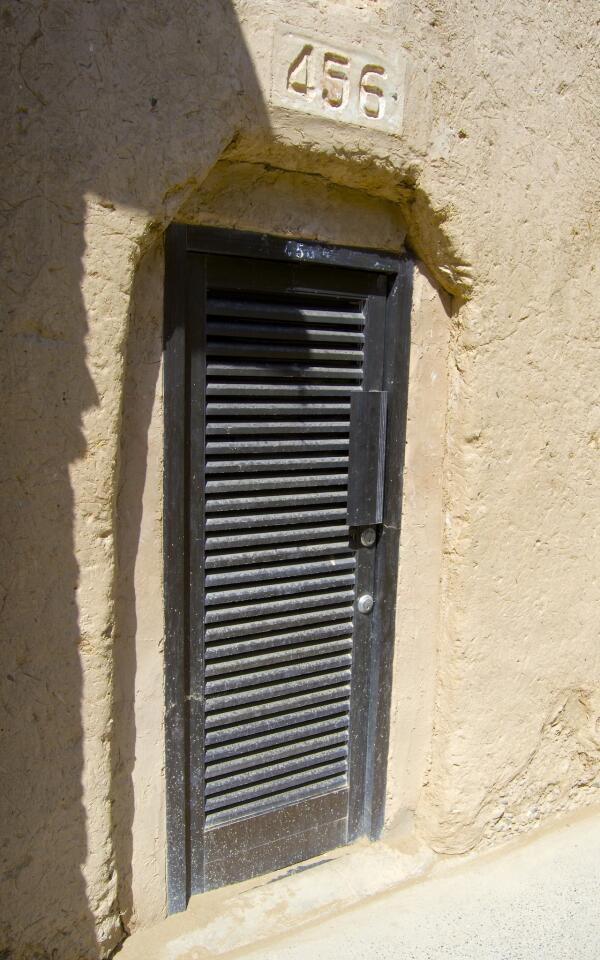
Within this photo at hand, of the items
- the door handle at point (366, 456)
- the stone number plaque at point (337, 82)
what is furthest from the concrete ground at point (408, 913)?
the stone number plaque at point (337, 82)

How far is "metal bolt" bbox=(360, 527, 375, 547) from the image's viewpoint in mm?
2512

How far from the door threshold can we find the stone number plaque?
8.13 ft

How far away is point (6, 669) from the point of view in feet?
5.91

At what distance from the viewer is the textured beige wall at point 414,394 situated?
1726 millimetres

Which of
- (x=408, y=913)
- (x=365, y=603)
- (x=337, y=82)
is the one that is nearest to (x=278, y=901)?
(x=408, y=913)

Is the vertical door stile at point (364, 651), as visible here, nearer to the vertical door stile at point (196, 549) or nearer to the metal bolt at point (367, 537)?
the metal bolt at point (367, 537)

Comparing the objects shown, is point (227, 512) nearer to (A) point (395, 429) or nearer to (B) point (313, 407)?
(B) point (313, 407)

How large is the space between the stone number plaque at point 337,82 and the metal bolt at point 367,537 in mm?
1283

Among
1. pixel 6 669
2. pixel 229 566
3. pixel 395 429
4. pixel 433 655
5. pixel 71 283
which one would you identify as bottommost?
pixel 433 655

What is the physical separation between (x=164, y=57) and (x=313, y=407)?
3.51 ft

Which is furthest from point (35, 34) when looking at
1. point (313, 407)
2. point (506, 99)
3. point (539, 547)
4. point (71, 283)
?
point (539, 547)

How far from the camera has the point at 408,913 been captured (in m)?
2.41

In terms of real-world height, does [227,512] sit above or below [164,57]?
below

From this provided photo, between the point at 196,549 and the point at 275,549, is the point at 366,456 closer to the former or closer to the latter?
the point at 275,549
